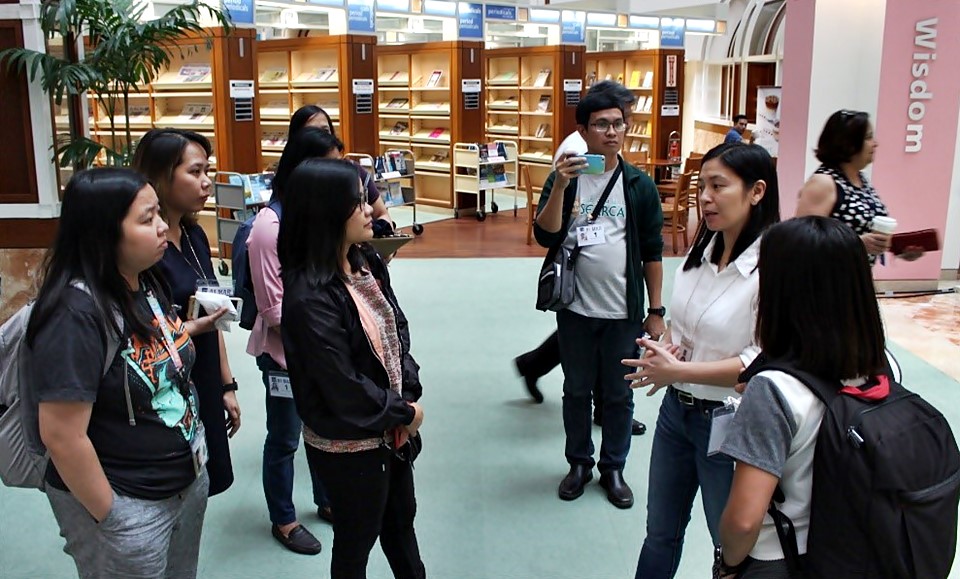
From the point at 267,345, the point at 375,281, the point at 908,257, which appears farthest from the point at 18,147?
the point at 908,257

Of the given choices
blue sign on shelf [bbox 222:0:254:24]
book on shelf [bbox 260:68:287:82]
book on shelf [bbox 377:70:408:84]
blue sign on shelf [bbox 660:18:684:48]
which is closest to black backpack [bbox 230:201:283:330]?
blue sign on shelf [bbox 222:0:254:24]

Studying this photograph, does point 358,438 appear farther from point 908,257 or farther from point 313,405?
point 908,257

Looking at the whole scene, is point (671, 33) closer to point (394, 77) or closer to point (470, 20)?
point (470, 20)

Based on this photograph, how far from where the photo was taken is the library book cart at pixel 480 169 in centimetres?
1070

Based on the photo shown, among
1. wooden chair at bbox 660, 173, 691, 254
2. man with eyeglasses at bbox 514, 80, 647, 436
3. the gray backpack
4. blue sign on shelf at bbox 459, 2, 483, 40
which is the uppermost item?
blue sign on shelf at bbox 459, 2, 483, 40

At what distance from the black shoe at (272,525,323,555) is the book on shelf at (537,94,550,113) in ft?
33.3

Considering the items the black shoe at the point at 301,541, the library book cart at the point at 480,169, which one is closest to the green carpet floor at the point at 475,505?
the black shoe at the point at 301,541

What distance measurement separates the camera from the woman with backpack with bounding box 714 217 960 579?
129cm

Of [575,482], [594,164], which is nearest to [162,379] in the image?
[594,164]

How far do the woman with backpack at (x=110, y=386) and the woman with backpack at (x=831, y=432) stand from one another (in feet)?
3.90

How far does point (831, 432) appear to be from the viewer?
4.30 feet

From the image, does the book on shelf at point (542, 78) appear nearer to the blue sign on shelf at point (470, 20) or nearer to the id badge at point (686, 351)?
the blue sign on shelf at point (470, 20)

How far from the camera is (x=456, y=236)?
9820 millimetres

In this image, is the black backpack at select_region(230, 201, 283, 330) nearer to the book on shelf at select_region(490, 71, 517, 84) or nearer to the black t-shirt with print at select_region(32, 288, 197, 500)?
the black t-shirt with print at select_region(32, 288, 197, 500)
